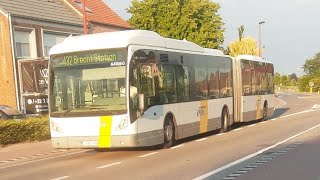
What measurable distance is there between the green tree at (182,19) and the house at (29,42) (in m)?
10.1

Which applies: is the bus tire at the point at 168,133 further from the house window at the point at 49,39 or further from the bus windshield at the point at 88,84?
the house window at the point at 49,39

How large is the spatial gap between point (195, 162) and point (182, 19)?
99.5 ft

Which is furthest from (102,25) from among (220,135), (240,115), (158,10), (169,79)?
(169,79)

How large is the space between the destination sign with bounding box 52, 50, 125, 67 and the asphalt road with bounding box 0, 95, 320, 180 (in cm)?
250

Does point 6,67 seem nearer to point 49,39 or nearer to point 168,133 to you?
point 49,39

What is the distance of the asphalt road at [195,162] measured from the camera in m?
10.3

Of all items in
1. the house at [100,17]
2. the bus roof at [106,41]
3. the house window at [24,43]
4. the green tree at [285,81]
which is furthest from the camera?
the green tree at [285,81]

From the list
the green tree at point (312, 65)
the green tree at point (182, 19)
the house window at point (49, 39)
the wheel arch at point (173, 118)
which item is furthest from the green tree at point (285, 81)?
the wheel arch at point (173, 118)

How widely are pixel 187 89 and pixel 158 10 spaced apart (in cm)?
2657

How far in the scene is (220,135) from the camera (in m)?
19.2

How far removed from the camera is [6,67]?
1065 inches

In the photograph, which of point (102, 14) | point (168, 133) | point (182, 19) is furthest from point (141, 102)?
point (182, 19)

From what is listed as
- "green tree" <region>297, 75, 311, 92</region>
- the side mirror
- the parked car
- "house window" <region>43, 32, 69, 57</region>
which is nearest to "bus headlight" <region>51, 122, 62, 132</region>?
the side mirror

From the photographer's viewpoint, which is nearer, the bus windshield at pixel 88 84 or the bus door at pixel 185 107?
the bus windshield at pixel 88 84
